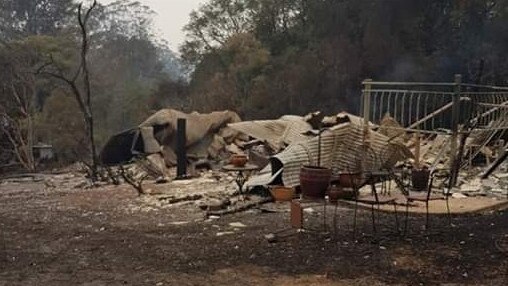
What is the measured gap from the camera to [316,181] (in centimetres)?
725

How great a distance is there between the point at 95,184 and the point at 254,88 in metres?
10.1

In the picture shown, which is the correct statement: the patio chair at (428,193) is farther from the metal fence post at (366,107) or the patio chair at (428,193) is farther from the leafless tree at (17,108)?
the leafless tree at (17,108)

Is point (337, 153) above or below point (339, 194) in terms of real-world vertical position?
above

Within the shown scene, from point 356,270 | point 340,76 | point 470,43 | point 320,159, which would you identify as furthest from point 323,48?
point 356,270

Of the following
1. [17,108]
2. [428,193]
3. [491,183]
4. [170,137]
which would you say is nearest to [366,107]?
[491,183]

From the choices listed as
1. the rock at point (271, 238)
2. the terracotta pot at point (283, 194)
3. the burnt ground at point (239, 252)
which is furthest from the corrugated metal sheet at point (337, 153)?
the rock at point (271, 238)

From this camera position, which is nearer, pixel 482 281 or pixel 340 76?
pixel 482 281

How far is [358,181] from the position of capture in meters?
7.55

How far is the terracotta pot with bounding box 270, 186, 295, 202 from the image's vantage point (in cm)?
760

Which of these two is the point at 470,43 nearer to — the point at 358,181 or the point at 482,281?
the point at 358,181

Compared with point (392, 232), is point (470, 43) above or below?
above

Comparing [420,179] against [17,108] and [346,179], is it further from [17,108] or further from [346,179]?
[17,108]

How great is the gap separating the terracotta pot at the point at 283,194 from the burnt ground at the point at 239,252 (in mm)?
715

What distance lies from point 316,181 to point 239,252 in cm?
242
